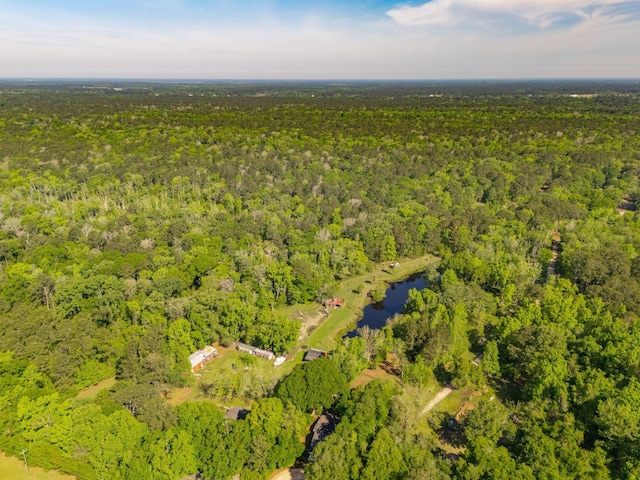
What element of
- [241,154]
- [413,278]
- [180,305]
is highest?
[241,154]

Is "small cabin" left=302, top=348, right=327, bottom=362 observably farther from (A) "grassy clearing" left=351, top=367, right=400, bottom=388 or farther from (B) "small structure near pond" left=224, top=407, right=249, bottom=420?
(B) "small structure near pond" left=224, top=407, right=249, bottom=420

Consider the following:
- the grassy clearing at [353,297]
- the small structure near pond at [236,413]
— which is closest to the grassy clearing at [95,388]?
the small structure near pond at [236,413]

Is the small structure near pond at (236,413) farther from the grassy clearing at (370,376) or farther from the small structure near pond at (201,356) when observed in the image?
the grassy clearing at (370,376)

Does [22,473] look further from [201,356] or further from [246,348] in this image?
[246,348]

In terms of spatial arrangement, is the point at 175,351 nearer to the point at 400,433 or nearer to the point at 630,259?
the point at 400,433

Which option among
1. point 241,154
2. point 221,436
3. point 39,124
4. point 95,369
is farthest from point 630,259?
point 39,124

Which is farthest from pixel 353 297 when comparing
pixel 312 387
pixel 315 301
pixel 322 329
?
pixel 312 387
